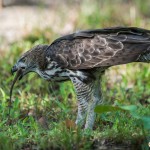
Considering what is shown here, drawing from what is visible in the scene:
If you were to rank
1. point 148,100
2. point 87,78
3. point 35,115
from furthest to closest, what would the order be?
1. point 148,100
2. point 35,115
3. point 87,78

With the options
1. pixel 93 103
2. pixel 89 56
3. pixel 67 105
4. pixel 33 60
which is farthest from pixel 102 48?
pixel 67 105

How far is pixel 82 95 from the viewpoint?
269 inches

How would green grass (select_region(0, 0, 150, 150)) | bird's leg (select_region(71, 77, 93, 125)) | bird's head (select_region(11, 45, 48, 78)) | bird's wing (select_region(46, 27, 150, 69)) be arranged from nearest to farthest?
green grass (select_region(0, 0, 150, 150))
bird's wing (select_region(46, 27, 150, 69))
bird's leg (select_region(71, 77, 93, 125))
bird's head (select_region(11, 45, 48, 78))

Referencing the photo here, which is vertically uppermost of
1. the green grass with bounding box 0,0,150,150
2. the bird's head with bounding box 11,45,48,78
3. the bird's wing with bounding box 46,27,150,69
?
the bird's wing with bounding box 46,27,150,69

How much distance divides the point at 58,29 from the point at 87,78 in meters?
4.57

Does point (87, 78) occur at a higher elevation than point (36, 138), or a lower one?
higher

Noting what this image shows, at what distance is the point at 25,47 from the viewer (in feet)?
33.4

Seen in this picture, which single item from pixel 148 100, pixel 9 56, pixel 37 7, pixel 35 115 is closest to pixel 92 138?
pixel 35 115

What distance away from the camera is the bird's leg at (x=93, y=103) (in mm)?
6790

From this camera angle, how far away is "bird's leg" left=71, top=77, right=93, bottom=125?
674 cm

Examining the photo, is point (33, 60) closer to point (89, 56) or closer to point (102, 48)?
point (89, 56)

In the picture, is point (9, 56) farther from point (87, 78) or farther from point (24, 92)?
point (87, 78)

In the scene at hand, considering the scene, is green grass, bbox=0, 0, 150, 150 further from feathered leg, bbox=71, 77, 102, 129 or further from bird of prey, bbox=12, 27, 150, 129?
bird of prey, bbox=12, 27, 150, 129

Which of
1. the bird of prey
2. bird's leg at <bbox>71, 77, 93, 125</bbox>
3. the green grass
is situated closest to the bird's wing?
the bird of prey
